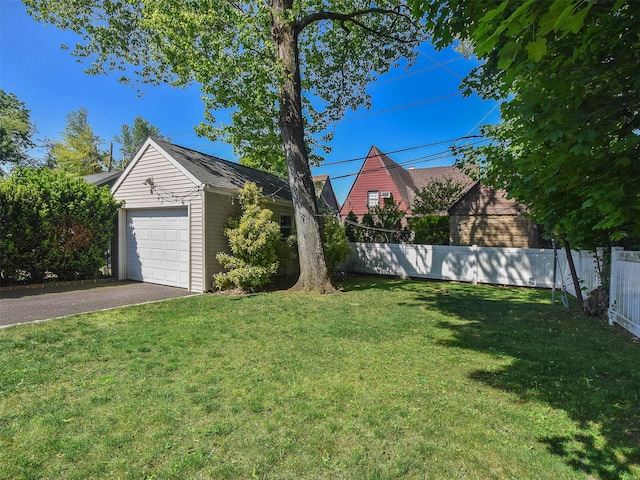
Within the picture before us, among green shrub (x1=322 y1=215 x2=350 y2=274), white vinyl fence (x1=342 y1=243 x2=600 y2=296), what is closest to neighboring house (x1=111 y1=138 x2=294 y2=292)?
green shrub (x1=322 y1=215 x2=350 y2=274)

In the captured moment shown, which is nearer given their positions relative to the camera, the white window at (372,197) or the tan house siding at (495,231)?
the tan house siding at (495,231)

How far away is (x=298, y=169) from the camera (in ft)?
31.3

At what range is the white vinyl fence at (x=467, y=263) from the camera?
10.8 meters

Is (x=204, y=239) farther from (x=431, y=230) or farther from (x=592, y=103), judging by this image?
(x=431, y=230)

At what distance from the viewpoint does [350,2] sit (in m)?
11.0

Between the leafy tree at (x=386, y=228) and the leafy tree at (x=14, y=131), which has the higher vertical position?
the leafy tree at (x=14, y=131)

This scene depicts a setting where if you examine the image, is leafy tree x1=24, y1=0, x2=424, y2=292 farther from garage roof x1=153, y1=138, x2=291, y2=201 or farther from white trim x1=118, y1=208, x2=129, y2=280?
white trim x1=118, y1=208, x2=129, y2=280

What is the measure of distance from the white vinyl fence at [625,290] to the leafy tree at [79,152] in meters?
34.4

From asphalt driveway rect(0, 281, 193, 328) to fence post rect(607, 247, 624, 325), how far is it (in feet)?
30.2

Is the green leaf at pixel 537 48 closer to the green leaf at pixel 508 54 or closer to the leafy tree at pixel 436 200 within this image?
the green leaf at pixel 508 54

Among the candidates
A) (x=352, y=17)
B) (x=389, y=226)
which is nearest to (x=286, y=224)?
(x=389, y=226)

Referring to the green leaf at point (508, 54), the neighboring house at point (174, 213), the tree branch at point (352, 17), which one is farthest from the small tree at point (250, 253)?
the green leaf at point (508, 54)

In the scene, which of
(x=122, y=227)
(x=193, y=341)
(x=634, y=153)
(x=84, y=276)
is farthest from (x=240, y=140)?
(x=634, y=153)

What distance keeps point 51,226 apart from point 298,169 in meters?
7.05
